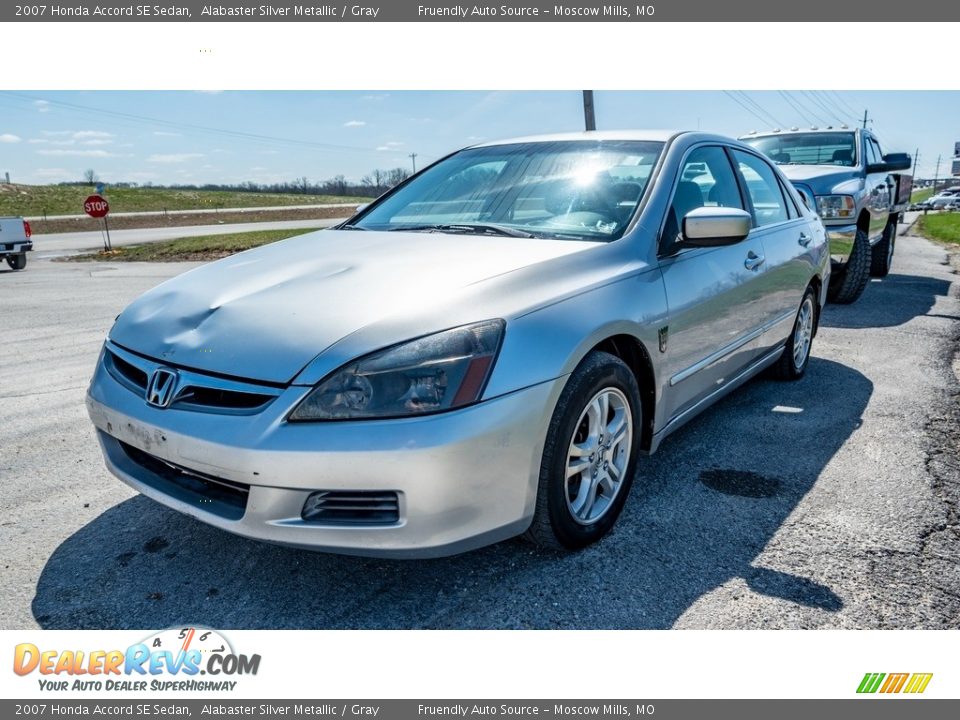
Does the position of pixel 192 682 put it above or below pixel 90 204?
below

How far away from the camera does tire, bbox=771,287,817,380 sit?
15.4ft

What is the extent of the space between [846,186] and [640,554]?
→ 254 inches

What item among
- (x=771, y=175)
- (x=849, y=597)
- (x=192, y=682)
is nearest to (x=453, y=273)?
(x=192, y=682)

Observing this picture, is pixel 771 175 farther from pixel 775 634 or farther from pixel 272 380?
pixel 272 380

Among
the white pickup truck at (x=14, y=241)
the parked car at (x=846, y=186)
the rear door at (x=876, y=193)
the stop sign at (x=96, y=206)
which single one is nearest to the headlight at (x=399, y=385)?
the parked car at (x=846, y=186)

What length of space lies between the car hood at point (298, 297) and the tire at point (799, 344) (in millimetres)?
2507

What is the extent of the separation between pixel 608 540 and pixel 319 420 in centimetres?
129

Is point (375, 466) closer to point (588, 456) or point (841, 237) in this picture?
point (588, 456)

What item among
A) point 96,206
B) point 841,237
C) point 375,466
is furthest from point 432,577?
point 96,206

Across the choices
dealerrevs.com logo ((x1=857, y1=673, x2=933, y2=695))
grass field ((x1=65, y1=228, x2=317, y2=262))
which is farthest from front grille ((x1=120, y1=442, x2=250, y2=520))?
grass field ((x1=65, y1=228, x2=317, y2=262))

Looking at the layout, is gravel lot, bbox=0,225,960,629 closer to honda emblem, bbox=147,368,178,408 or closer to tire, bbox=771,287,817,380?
tire, bbox=771,287,817,380

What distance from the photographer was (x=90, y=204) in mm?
20188

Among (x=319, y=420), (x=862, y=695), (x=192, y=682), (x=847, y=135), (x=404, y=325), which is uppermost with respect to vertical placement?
(x=847, y=135)

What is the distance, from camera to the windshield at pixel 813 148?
27.7 feet
